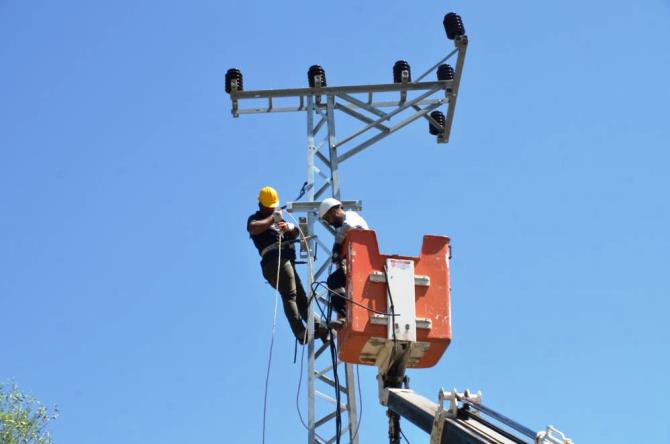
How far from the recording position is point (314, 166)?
9086 millimetres

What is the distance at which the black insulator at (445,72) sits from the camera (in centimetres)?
1016

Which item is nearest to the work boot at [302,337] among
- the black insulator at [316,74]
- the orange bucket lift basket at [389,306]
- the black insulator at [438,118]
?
the orange bucket lift basket at [389,306]

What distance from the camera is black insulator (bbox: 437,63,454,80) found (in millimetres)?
10164

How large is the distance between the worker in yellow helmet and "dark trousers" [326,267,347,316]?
Answer: 1.32 metres

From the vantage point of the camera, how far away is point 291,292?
8.24 m

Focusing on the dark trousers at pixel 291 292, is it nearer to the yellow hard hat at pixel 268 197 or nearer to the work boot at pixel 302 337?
the work boot at pixel 302 337

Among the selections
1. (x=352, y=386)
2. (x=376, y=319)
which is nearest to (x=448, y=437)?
(x=376, y=319)

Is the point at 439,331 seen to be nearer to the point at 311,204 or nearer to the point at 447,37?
the point at 311,204

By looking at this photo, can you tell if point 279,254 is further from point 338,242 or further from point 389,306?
point 389,306

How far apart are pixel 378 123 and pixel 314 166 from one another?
1.18 meters

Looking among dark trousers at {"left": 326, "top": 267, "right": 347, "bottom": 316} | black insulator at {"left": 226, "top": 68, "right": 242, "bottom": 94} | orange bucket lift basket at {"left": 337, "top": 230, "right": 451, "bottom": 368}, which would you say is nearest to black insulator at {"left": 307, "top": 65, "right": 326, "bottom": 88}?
black insulator at {"left": 226, "top": 68, "right": 242, "bottom": 94}

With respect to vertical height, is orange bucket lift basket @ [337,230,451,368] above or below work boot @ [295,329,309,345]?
below

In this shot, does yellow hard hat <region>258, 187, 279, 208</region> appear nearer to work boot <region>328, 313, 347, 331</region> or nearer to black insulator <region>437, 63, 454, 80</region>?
work boot <region>328, 313, 347, 331</region>

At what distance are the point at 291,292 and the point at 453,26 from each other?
A: 3.92 metres
